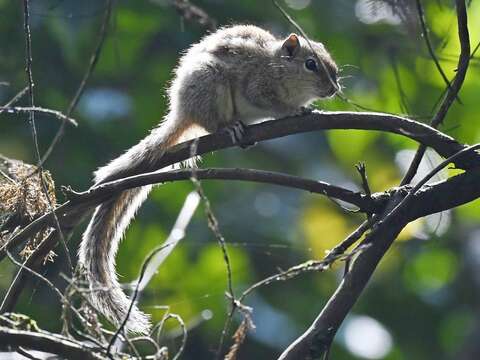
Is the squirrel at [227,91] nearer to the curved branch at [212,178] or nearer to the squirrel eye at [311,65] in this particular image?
the squirrel eye at [311,65]

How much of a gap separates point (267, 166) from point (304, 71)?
4.01 metres

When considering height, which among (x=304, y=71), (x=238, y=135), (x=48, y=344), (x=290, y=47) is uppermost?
(x=290, y=47)

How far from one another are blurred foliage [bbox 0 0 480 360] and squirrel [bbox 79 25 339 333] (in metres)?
2.40

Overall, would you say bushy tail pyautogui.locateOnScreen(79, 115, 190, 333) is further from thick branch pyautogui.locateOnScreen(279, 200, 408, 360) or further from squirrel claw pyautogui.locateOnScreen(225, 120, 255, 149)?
thick branch pyautogui.locateOnScreen(279, 200, 408, 360)

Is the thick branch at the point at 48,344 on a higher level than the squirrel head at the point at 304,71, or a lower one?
lower

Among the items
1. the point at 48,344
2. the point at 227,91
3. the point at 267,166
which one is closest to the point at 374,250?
the point at 48,344

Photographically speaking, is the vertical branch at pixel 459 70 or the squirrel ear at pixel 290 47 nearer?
the vertical branch at pixel 459 70

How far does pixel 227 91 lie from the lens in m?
4.53

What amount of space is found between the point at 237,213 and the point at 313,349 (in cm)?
575

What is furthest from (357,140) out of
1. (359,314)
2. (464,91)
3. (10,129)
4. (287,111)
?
(287,111)

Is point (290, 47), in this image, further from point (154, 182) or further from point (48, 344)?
point (48, 344)

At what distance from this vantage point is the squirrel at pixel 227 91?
388cm

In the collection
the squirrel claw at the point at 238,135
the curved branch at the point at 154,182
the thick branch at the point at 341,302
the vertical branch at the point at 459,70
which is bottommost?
the thick branch at the point at 341,302

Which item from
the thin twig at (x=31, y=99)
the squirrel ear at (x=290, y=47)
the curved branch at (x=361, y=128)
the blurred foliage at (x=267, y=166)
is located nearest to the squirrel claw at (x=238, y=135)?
the curved branch at (x=361, y=128)
